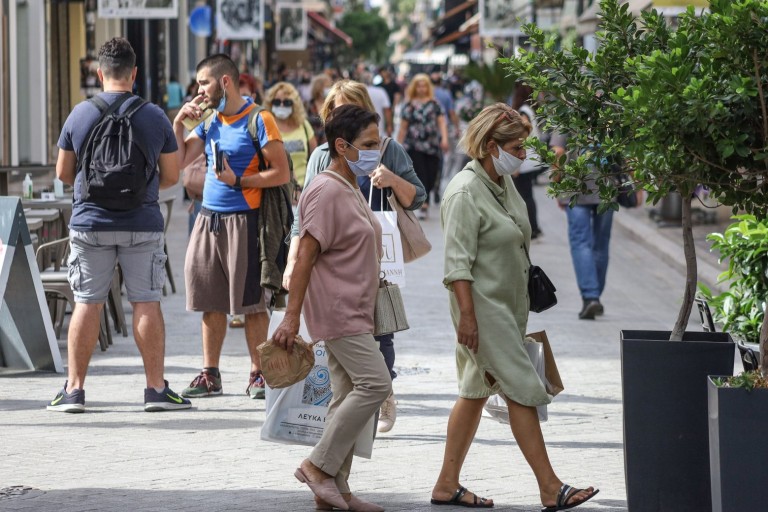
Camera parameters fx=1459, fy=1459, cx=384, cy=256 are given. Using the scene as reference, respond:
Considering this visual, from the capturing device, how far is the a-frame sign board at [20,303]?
8.77 metres

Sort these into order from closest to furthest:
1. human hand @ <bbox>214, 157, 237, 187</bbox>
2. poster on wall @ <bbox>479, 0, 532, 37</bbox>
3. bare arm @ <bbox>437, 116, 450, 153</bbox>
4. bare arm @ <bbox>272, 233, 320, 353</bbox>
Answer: bare arm @ <bbox>272, 233, 320, 353</bbox>
human hand @ <bbox>214, 157, 237, 187</bbox>
bare arm @ <bbox>437, 116, 450, 153</bbox>
poster on wall @ <bbox>479, 0, 532, 37</bbox>

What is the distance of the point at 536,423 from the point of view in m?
5.88

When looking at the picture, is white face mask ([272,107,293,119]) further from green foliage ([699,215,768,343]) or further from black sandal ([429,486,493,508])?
black sandal ([429,486,493,508])

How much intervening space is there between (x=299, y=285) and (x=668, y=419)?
59.7 inches

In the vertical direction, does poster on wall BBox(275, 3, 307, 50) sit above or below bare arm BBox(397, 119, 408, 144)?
above

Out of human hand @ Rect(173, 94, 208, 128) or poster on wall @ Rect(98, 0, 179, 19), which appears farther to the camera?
poster on wall @ Rect(98, 0, 179, 19)

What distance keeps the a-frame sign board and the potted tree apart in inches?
164

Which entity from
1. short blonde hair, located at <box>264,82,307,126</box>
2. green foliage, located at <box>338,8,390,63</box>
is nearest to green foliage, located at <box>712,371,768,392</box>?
short blonde hair, located at <box>264,82,307,126</box>

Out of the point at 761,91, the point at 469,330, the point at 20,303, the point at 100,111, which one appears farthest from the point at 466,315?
the point at 20,303

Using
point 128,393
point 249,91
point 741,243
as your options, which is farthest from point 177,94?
point 741,243

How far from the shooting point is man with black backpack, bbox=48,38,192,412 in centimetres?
777

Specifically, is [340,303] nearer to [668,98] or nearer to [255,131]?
[668,98]

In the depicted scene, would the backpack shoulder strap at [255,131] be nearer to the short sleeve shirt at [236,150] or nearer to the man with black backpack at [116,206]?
the short sleeve shirt at [236,150]

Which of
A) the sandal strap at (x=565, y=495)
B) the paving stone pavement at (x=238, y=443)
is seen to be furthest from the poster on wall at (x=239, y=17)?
the sandal strap at (x=565, y=495)
